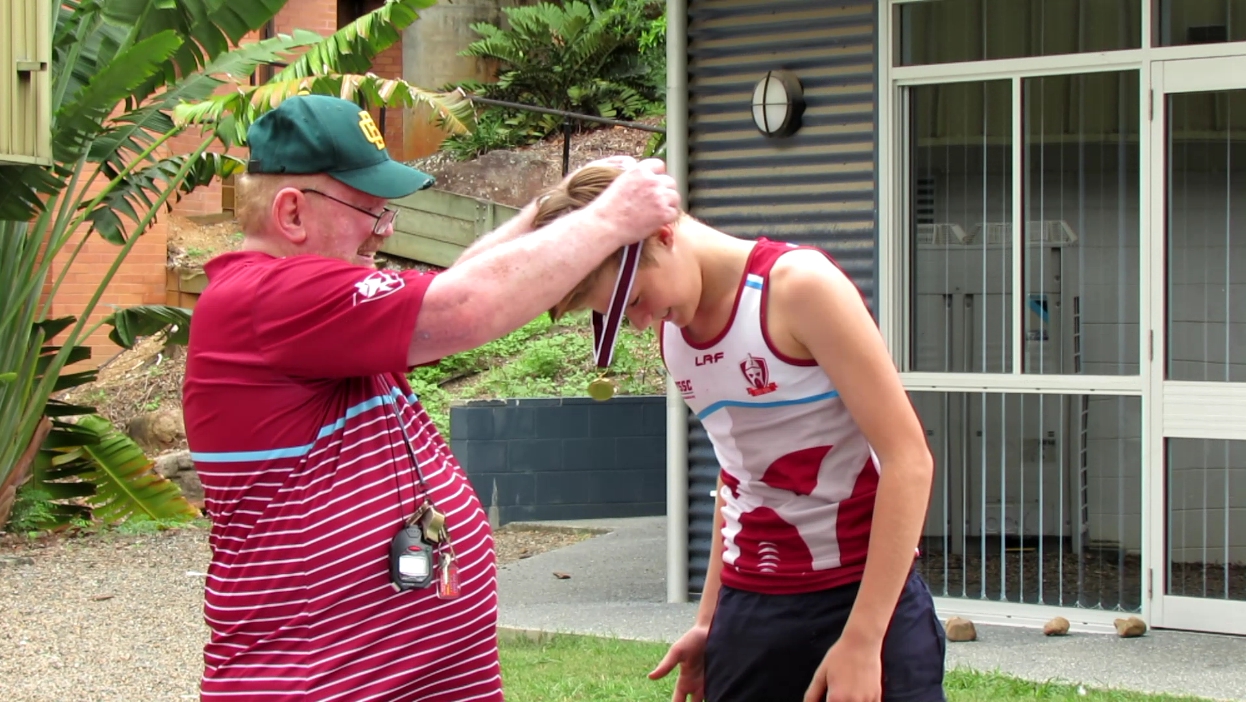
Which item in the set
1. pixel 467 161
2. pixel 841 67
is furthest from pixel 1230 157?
pixel 467 161

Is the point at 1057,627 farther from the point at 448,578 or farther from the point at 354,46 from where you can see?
the point at 354,46

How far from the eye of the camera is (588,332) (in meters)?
14.5

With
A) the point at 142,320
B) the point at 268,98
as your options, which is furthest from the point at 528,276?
the point at 142,320

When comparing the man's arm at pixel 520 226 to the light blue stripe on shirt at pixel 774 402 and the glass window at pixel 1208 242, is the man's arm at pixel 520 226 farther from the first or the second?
the glass window at pixel 1208 242

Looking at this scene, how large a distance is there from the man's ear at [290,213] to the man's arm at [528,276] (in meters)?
0.36

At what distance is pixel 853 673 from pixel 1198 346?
16.4 feet

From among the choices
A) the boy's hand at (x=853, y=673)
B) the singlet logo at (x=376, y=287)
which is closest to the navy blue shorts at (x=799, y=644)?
the boy's hand at (x=853, y=673)

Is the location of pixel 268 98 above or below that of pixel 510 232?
above

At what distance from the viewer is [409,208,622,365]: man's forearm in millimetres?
2303

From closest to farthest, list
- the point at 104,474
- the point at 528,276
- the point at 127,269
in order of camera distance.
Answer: the point at 528,276 → the point at 104,474 → the point at 127,269

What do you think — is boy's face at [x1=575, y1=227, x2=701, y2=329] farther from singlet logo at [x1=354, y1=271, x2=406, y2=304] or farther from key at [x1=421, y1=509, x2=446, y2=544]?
key at [x1=421, y1=509, x2=446, y2=544]

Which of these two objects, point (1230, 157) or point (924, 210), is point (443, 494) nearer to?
point (924, 210)

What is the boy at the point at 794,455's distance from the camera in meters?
2.40

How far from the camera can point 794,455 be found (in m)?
2.60
